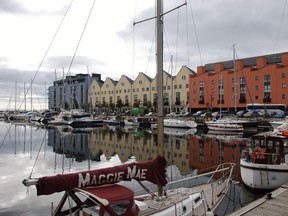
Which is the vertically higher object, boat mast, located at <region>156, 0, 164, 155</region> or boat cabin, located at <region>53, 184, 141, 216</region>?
boat mast, located at <region>156, 0, 164, 155</region>

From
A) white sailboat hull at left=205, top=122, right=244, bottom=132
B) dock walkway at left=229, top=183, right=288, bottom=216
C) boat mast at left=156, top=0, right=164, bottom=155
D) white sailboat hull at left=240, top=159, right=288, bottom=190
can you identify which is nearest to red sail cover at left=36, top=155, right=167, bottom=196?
boat mast at left=156, top=0, right=164, bottom=155

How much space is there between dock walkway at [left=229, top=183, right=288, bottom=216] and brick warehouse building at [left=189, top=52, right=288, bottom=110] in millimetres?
67616

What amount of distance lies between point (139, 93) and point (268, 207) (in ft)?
394

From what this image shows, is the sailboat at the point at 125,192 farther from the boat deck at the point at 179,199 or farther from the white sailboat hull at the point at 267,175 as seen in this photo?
the white sailboat hull at the point at 267,175

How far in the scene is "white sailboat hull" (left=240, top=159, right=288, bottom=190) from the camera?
15.8 metres

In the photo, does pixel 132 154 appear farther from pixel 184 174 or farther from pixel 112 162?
pixel 184 174

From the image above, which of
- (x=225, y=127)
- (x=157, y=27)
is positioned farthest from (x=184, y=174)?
(x=225, y=127)

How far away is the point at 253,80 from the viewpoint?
9175 centimetres

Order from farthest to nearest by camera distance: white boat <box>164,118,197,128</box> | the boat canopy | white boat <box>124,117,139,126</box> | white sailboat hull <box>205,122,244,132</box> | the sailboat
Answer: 1. white boat <box>124,117,139,126</box>
2. white boat <box>164,118,197,128</box>
3. white sailboat hull <box>205,122,244,132</box>
4. the sailboat
5. the boat canopy

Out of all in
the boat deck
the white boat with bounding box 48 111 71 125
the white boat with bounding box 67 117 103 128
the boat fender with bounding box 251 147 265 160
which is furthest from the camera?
the white boat with bounding box 48 111 71 125

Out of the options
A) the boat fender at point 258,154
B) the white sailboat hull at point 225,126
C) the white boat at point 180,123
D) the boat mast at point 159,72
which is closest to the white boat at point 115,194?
the boat mast at point 159,72

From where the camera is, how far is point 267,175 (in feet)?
52.3

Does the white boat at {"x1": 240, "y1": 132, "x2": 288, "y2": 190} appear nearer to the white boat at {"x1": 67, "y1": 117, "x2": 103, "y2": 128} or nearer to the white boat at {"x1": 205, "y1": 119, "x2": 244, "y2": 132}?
the white boat at {"x1": 205, "y1": 119, "x2": 244, "y2": 132}

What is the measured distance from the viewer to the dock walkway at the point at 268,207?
10266 millimetres
